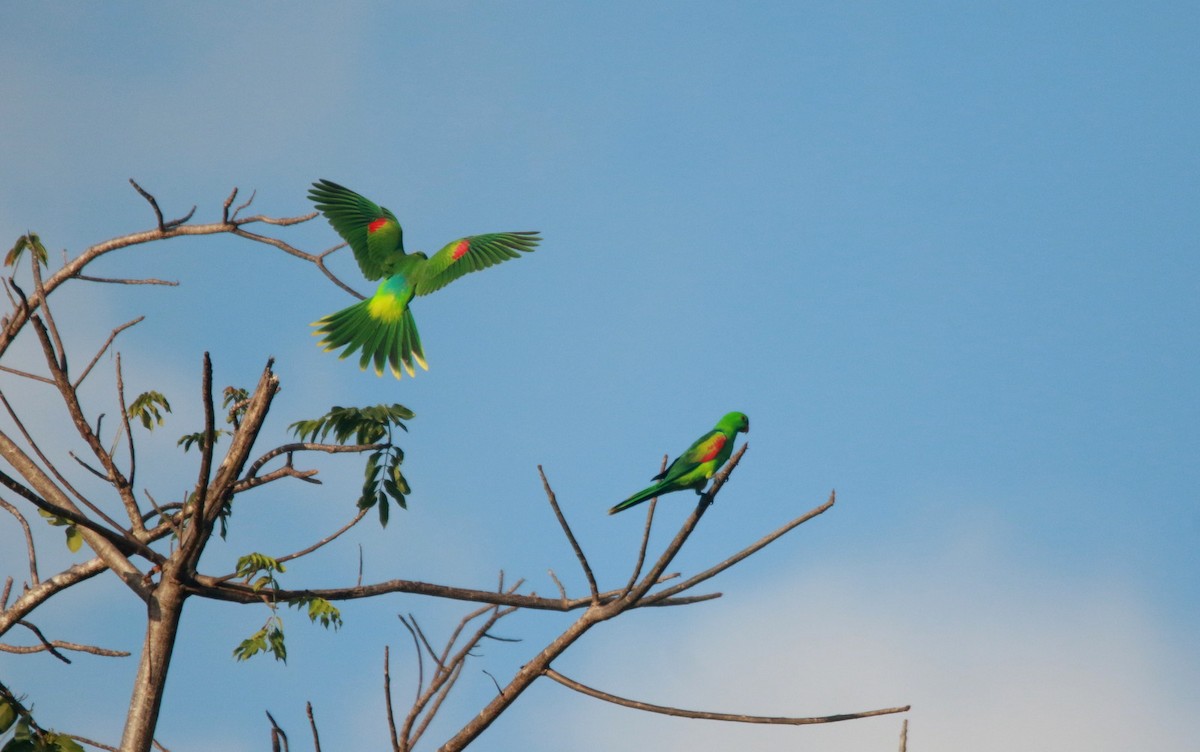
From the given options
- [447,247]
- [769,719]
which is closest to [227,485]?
[769,719]

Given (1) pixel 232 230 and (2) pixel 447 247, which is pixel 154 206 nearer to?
(1) pixel 232 230

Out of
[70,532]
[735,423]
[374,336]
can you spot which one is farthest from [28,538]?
[735,423]

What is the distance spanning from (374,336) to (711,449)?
263 centimetres

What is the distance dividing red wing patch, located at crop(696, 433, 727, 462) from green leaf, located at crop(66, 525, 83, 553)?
4.20 m

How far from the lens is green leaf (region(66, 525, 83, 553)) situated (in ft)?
20.8

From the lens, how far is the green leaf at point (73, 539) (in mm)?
6328

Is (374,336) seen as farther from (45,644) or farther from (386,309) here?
(45,644)

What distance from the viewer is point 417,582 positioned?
503 centimetres

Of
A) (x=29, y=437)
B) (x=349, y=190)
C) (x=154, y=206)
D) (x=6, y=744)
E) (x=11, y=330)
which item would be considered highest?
(x=349, y=190)

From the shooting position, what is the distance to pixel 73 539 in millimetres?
6363

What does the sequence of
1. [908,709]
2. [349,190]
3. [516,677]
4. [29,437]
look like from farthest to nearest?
1. [349,190]
2. [29,437]
3. [516,677]
4. [908,709]

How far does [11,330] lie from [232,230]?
1.48 m

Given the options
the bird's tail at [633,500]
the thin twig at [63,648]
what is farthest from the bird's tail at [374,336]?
the thin twig at [63,648]

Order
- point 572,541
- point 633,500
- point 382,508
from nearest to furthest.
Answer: point 572,541 < point 382,508 < point 633,500
